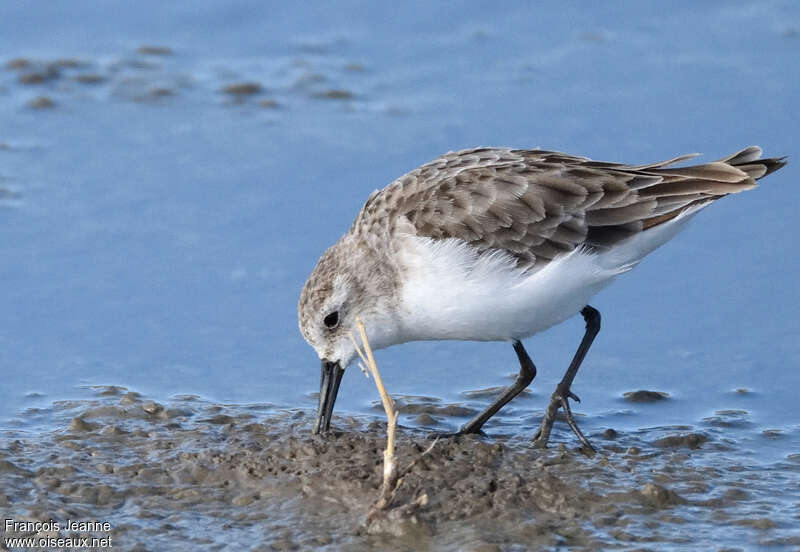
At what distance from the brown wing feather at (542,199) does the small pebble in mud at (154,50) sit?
4.95m

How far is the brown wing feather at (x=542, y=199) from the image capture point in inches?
299

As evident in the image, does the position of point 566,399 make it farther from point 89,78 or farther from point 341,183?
point 89,78

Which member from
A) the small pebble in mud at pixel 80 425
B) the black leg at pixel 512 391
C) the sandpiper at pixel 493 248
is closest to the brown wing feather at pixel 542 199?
the sandpiper at pixel 493 248

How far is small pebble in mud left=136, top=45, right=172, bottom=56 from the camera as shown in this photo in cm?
1220

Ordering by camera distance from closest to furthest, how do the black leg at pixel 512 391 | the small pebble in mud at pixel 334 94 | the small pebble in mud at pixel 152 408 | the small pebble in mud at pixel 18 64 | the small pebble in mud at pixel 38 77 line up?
the black leg at pixel 512 391 < the small pebble in mud at pixel 152 408 < the small pebble in mud at pixel 334 94 < the small pebble in mud at pixel 38 77 < the small pebble in mud at pixel 18 64

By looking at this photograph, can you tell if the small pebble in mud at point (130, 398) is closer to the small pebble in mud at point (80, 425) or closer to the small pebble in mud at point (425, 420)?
the small pebble in mud at point (80, 425)

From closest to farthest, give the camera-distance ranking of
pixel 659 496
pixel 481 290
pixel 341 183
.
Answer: pixel 659 496
pixel 481 290
pixel 341 183

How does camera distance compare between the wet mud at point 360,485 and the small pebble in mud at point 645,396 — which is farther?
the small pebble in mud at point 645,396

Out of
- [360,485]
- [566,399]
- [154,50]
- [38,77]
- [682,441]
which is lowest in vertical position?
[360,485]

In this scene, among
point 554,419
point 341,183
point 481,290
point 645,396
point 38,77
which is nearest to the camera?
point 481,290

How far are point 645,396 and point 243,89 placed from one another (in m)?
4.98

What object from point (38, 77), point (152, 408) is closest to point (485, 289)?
point (152, 408)

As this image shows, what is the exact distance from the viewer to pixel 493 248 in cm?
753

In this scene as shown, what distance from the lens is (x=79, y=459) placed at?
24.2 feet
